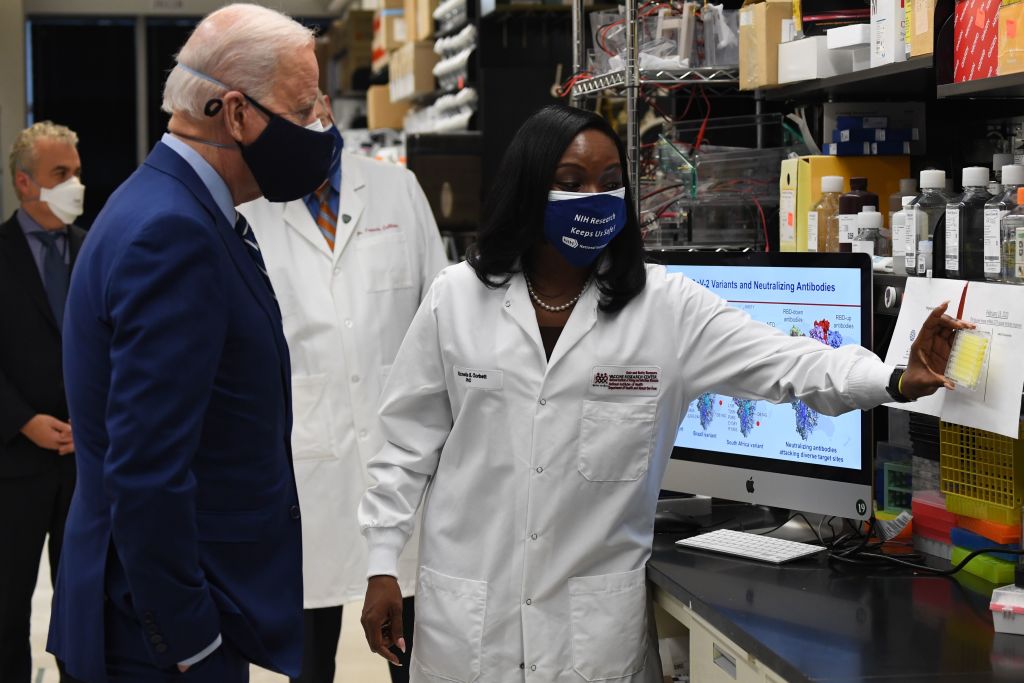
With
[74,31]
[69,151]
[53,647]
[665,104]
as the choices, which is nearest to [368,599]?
[53,647]

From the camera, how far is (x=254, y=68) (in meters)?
1.64

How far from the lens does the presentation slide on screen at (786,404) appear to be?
2174 millimetres

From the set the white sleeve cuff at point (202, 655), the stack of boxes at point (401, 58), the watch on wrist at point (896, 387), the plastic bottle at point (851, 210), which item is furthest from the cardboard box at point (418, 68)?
the white sleeve cuff at point (202, 655)

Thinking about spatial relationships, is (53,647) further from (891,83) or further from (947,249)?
(891,83)

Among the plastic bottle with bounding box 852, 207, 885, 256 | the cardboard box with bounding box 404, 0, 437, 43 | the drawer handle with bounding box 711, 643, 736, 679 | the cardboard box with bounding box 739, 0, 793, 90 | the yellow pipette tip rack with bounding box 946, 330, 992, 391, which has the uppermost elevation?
the cardboard box with bounding box 404, 0, 437, 43

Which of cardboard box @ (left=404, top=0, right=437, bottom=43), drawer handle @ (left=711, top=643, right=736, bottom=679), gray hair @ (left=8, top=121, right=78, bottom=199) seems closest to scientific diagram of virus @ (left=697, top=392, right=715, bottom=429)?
drawer handle @ (left=711, top=643, right=736, bottom=679)

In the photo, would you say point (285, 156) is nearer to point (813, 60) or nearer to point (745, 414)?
point (745, 414)

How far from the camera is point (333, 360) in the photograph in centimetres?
295

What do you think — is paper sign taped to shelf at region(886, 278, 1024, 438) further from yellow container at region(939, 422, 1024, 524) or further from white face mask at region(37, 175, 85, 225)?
white face mask at region(37, 175, 85, 225)

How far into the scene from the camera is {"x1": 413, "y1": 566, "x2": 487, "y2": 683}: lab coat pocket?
1.90m

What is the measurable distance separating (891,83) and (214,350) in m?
1.46

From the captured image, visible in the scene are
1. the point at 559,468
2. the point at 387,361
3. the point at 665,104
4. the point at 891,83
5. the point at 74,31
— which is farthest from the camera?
the point at 74,31

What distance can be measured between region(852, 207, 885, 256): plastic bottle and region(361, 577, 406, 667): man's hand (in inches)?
41.8

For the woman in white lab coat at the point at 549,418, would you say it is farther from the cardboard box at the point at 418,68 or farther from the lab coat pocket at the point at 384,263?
the cardboard box at the point at 418,68
